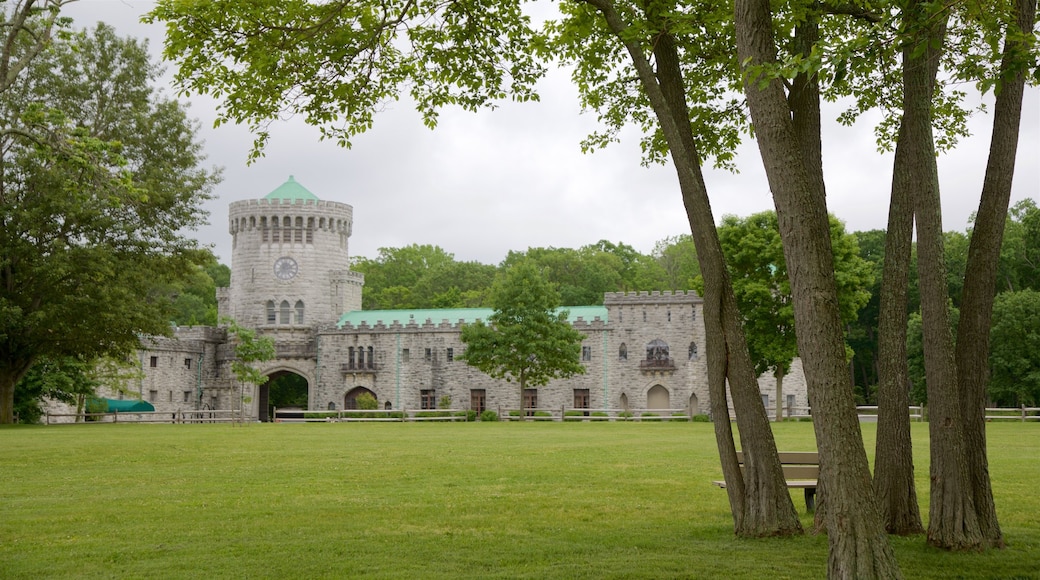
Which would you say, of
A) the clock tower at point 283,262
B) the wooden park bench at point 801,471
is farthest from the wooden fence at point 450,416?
the wooden park bench at point 801,471

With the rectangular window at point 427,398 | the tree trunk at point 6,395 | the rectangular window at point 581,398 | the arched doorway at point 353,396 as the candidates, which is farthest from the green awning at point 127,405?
the rectangular window at point 581,398

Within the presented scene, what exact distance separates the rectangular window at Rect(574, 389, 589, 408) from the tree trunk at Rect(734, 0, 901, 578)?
55.6 meters

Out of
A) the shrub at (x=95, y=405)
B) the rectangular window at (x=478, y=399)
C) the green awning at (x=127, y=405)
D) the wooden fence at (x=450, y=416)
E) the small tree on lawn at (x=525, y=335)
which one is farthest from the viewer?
the rectangular window at (x=478, y=399)

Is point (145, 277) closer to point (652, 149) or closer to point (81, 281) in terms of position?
point (81, 281)

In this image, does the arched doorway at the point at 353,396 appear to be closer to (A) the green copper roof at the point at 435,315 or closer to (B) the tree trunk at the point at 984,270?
(A) the green copper roof at the point at 435,315

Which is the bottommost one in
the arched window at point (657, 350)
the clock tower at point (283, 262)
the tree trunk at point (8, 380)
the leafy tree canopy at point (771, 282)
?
the tree trunk at point (8, 380)

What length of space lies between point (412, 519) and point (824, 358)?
6034mm

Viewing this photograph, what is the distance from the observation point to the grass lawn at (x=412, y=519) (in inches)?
362

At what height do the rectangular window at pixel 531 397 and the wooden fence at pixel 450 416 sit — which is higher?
the rectangular window at pixel 531 397

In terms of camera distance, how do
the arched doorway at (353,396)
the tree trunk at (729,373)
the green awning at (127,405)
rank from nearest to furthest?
the tree trunk at (729,373)
the green awning at (127,405)
the arched doorway at (353,396)

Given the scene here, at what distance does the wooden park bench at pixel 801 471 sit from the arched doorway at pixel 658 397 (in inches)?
1926

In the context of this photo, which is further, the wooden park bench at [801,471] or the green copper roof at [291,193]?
the green copper roof at [291,193]

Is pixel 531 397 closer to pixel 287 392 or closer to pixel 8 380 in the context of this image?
pixel 287 392

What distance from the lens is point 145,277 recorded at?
3884 cm
